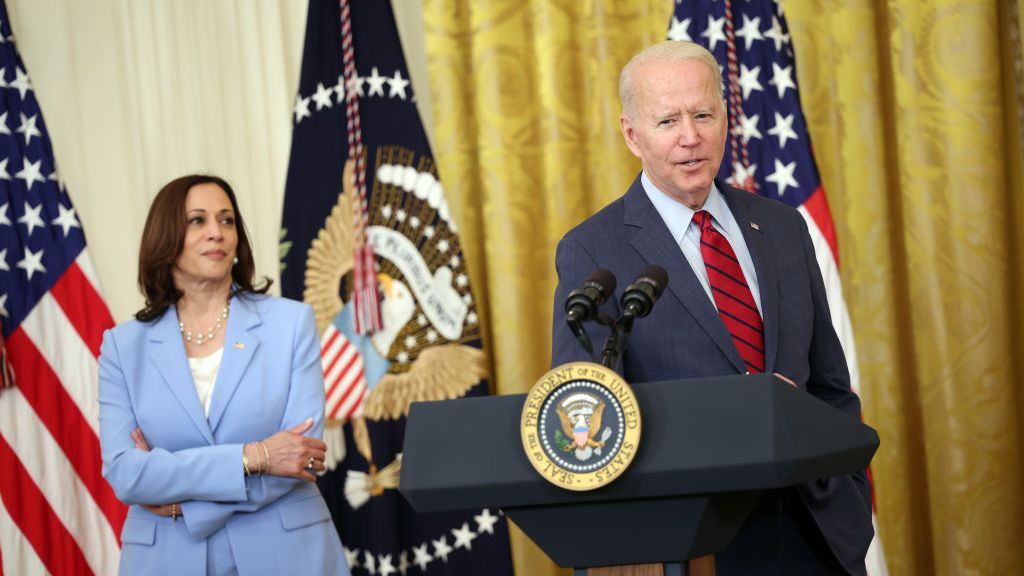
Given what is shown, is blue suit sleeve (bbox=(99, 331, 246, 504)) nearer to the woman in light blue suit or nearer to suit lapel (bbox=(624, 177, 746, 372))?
the woman in light blue suit

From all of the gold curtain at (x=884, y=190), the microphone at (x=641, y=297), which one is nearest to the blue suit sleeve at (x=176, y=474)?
the gold curtain at (x=884, y=190)

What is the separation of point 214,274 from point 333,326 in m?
0.97

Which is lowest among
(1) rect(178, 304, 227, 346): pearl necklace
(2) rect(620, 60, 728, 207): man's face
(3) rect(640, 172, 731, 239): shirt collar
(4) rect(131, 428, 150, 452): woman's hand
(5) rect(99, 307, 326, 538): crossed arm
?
(5) rect(99, 307, 326, 538): crossed arm

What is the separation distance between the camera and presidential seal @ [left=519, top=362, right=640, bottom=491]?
4.69ft

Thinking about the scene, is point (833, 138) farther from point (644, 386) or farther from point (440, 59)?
point (644, 386)

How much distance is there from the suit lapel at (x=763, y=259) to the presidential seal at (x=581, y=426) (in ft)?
1.85

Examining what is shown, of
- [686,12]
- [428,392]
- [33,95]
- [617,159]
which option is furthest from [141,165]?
[686,12]

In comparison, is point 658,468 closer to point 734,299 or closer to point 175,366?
point 734,299

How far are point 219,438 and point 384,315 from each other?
4.00 ft

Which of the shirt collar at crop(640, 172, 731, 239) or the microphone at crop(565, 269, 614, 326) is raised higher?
the shirt collar at crop(640, 172, 731, 239)

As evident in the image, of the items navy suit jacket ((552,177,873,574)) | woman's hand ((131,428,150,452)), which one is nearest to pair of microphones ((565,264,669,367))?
navy suit jacket ((552,177,873,574))

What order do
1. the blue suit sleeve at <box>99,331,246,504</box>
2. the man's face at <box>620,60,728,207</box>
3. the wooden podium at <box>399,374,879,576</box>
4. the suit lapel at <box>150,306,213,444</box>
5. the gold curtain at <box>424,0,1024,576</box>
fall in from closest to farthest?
the wooden podium at <box>399,374,879,576</box>, the man's face at <box>620,60,728,207</box>, the blue suit sleeve at <box>99,331,246,504</box>, the suit lapel at <box>150,306,213,444</box>, the gold curtain at <box>424,0,1024,576</box>

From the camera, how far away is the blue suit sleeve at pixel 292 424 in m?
2.90

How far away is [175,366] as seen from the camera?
10.0ft
